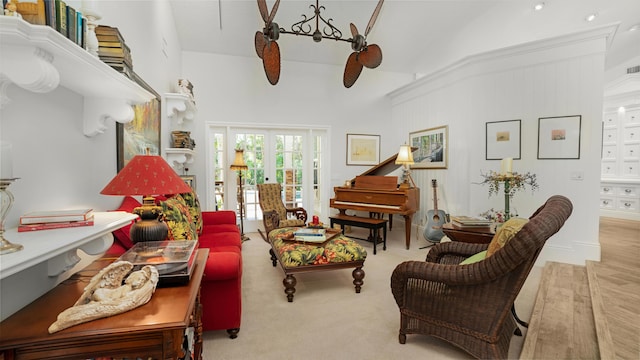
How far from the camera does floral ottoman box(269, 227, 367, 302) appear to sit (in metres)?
2.55

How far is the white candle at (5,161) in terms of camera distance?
0.82 metres

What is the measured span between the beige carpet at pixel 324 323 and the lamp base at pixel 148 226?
2.93ft

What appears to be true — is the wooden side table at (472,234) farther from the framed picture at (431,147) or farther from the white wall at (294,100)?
the white wall at (294,100)

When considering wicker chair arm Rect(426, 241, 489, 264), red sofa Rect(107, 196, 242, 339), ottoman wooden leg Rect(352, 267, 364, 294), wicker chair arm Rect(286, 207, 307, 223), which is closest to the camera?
red sofa Rect(107, 196, 242, 339)

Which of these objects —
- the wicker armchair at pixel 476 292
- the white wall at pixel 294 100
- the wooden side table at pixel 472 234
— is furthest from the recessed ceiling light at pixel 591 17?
the wicker armchair at pixel 476 292

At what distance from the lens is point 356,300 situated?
→ 2.58 meters

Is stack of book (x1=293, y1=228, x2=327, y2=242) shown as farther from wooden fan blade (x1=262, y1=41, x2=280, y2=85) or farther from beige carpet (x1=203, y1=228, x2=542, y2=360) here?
wooden fan blade (x1=262, y1=41, x2=280, y2=85)

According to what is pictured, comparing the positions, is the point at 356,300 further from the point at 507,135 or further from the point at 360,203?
the point at 507,135

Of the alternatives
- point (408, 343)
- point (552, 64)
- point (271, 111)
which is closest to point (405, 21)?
point (552, 64)

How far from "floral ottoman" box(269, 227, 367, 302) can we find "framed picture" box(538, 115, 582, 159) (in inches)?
110

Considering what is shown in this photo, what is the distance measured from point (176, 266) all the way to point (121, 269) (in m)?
0.20

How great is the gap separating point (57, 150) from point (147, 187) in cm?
41

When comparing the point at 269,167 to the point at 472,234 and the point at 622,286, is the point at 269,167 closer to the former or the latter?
the point at 472,234

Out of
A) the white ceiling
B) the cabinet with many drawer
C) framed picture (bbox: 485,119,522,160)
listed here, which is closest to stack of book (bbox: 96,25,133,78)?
the white ceiling
